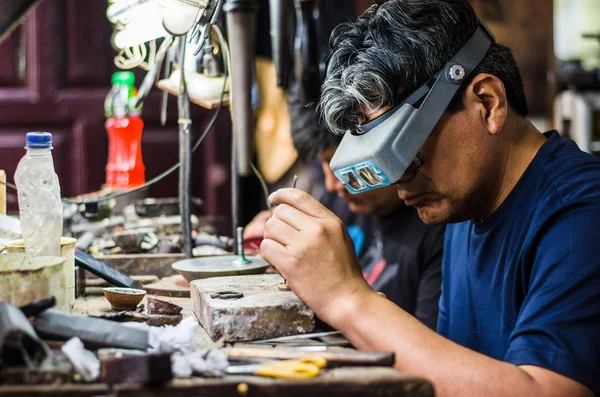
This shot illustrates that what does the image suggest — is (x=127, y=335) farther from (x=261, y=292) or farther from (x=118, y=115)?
(x=118, y=115)

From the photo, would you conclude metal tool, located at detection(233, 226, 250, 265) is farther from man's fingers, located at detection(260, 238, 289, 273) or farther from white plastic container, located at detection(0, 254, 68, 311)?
white plastic container, located at detection(0, 254, 68, 311)

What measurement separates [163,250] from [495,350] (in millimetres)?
1173

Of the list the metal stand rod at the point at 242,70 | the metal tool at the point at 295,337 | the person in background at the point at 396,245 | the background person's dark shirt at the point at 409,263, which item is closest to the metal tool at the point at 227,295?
the metal tool at the point at 295,337

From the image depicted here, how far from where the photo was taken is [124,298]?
1.75 meters

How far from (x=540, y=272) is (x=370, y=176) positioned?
418mm

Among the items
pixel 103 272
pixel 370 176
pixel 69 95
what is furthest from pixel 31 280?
pixel 69 95

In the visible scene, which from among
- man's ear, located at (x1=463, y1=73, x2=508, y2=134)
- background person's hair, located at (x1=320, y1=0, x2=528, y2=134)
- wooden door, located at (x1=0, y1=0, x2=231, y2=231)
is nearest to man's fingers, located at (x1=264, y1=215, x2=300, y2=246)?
background person's hair, located at (x1=320, y1=0, x2=528, y2=134)

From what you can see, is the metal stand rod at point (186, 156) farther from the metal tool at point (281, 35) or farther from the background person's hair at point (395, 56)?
the background person's hair at point (395, 56)

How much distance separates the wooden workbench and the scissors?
0.02 meters

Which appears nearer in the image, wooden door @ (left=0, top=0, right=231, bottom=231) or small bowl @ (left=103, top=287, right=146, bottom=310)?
small bowl @ (left=103, top=287, right=146, bottom=310)

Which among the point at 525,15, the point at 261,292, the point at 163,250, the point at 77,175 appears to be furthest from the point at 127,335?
the point at 525,15

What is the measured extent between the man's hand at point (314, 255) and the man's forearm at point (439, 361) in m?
0.07

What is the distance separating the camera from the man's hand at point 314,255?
4.97ft

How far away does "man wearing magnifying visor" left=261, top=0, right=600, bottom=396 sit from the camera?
143cm
